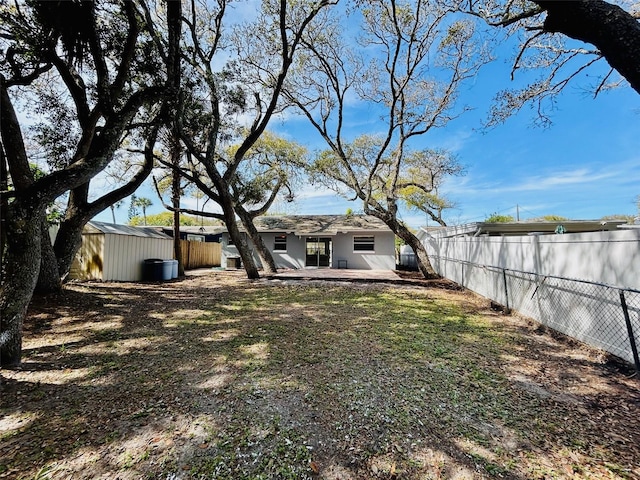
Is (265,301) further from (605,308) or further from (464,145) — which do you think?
(464,145)

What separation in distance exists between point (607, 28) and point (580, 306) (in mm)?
3707

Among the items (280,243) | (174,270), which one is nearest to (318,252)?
(280,243)

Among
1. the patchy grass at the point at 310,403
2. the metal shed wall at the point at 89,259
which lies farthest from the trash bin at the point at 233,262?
the patchy grass at the point at 310,403

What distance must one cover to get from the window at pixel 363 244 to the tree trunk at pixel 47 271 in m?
13.2

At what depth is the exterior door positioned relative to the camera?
17.5 metres

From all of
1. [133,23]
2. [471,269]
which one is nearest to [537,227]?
[471,269]

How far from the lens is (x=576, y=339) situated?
446 cm

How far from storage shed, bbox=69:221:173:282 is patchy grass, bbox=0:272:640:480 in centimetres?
553

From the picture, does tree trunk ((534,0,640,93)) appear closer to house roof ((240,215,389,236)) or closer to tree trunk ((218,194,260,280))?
tree trunk ((218,194,260,280))

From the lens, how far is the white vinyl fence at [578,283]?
3561 mm

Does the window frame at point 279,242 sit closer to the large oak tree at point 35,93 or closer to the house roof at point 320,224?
the house roof at point 320,224

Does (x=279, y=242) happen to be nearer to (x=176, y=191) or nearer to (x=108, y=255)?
(x=176, y=191)

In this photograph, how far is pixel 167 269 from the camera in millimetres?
11664

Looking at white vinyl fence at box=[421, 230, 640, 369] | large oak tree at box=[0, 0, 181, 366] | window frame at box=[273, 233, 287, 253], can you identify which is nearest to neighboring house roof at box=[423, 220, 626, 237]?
white vinyl fence at box=[421, 230, 640, 369]
